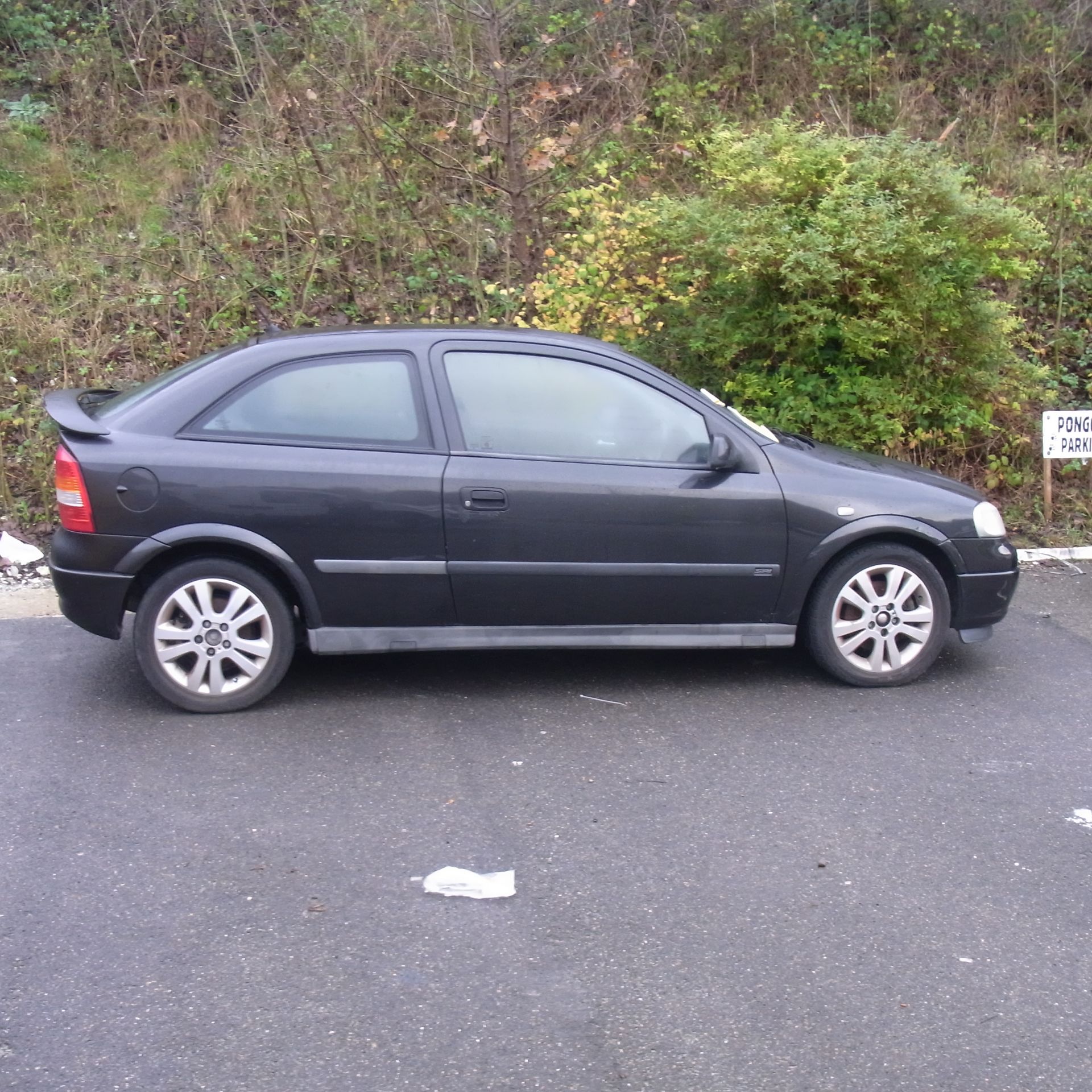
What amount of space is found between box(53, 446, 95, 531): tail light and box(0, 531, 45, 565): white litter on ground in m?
2.68

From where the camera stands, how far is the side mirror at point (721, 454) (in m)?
5.60

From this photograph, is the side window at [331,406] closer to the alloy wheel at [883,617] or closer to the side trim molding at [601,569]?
the side trim molding at [601,569]

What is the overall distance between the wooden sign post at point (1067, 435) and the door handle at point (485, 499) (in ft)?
15.4

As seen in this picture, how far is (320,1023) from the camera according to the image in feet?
11.1

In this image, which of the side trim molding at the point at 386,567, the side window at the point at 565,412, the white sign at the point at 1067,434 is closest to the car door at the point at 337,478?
the side trim molding at the point at 386,567

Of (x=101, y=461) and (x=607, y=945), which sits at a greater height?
(x=101, y=461)

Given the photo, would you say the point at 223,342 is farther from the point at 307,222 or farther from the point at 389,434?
the point at 389,434

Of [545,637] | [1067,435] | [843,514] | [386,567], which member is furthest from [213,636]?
[1067,435]

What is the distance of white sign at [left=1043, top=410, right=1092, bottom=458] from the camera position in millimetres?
8570

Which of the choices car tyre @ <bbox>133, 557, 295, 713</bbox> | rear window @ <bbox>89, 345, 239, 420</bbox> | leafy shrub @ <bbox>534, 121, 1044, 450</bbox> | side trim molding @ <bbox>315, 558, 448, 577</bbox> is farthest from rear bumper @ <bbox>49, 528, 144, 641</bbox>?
leafy shrub @ <bbox>534, 121, 1044, 450</bbox>

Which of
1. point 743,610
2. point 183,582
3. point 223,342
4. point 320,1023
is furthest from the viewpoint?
point 223,342

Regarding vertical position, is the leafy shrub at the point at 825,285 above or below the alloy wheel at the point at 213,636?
above

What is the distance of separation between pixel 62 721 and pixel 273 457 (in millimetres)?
→ 1465

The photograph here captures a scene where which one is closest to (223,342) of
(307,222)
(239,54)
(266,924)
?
(307,222)
